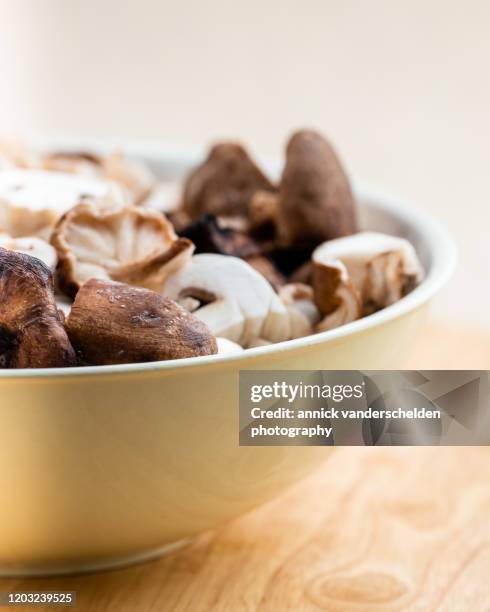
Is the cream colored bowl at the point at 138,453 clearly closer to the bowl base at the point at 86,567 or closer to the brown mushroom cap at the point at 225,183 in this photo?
the bowl base at the point at 86,567

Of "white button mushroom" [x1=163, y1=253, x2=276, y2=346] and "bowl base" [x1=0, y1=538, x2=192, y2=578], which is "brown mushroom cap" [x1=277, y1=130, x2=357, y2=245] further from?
"bowl base" [x1=0, y1=538, x2=192, y2=578]

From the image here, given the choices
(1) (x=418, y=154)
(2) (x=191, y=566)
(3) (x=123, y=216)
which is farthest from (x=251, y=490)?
(1) (x=418, y=154)

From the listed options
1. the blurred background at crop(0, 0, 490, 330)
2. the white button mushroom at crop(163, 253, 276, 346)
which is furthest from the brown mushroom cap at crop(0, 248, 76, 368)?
the blurred background at crop(0, 0, 490, 330)

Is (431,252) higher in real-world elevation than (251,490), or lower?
higher

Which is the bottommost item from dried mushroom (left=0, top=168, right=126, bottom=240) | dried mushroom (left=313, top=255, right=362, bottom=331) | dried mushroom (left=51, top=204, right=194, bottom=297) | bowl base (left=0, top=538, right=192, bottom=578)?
bowl base (left=0, top=538, right=192, bottom=578)

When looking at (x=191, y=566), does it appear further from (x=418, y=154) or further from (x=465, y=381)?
(x=418, y=154)

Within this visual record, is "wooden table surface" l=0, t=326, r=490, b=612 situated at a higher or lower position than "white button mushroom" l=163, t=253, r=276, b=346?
lower

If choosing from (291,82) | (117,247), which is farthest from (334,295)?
(291,82)
